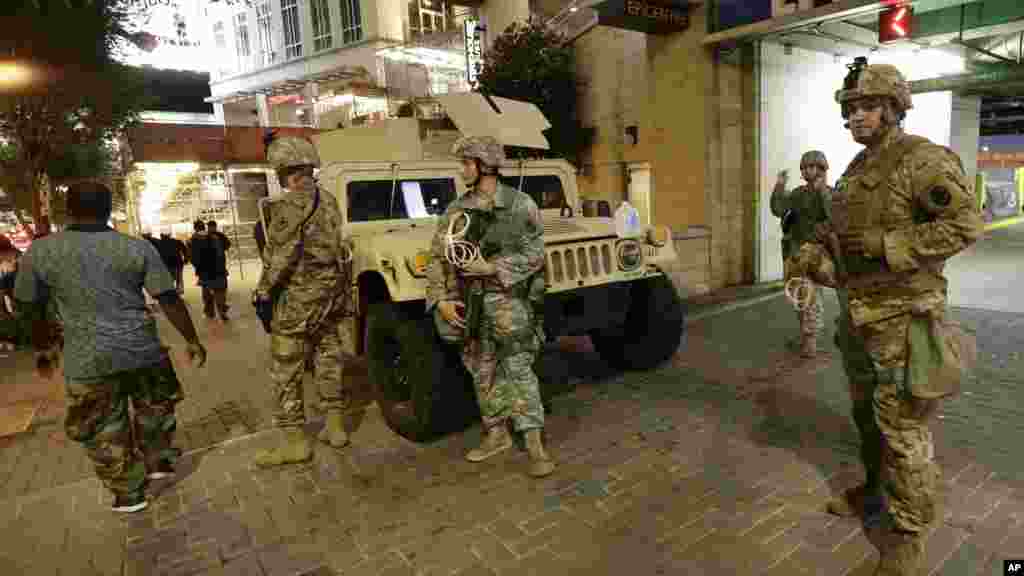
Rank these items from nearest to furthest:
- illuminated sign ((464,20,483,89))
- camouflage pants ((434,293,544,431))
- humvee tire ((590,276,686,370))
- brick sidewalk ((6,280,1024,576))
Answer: brick sidewalk ((6,280,1024,576)) → camouflage pants ((434,293,544,431)) → humvee tire ((590,276,686,370)) → illuminated sign ((464,20,483,89))

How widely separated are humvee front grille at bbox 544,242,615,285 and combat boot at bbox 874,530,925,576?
7.15 ft

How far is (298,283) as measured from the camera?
3389mm

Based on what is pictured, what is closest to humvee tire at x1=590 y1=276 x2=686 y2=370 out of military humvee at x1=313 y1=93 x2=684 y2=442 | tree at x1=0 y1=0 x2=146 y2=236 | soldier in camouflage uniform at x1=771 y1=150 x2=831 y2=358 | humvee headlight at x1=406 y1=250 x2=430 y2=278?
military humvee at x1=313 y1=93 x2=684 y2=442

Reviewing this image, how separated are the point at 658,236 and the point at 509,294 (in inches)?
73.3

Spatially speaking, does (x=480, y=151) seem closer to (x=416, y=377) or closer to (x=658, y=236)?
(x=416, y=377)

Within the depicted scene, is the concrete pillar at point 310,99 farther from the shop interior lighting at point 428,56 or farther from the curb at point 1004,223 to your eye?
the curb at point 1004,223

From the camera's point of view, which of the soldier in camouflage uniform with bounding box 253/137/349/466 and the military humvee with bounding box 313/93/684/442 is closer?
the soldier in camouflage uniform with bounding box 253/137/349/466

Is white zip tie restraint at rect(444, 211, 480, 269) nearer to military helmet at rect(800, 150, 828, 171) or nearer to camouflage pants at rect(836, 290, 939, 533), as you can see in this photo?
camouflage pants at rect(836, 290, 939, 533)

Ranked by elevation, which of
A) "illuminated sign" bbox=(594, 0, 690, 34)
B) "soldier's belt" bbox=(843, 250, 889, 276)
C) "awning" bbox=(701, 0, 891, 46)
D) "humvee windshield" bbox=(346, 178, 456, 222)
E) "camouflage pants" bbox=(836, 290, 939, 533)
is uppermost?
"illuminated sign" bbox=(594, 0, 690, 34)

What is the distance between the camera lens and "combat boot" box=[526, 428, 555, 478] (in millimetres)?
3197

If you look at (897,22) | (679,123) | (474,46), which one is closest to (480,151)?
(897,22)

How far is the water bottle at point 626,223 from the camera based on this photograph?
4.23 m

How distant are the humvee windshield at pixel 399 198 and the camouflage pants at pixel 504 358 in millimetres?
1475

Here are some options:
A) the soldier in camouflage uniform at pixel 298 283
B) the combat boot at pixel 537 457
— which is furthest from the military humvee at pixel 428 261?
the combat boot at pixel 537 457
